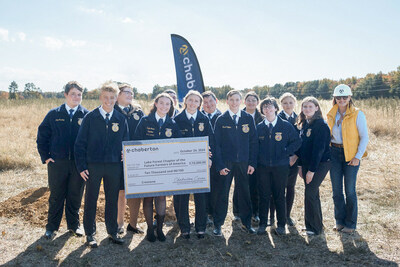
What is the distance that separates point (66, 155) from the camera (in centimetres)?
416

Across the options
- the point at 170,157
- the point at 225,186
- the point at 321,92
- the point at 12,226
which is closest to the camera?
the point at 170,157

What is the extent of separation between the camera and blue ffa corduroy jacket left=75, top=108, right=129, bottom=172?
3861mm

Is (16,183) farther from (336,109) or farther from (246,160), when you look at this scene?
(336,109)

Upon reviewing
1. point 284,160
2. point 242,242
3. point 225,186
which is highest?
point 284,160

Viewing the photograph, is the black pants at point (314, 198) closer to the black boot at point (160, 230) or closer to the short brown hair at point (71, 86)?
the black boot at point (160, 230)

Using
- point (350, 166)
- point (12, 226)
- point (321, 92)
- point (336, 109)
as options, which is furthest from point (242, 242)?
point (321, 92)

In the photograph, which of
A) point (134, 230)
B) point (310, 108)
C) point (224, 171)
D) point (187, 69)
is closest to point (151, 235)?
point (134, 230)

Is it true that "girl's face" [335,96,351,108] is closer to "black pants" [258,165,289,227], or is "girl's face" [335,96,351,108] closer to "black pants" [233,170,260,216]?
"black pants" [258,165,289,227]

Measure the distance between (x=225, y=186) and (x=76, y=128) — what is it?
91.0 inches

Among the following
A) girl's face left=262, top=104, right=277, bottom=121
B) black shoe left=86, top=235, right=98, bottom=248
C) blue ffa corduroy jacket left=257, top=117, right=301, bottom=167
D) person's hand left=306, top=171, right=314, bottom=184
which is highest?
girl's face left=262, top=104, right=277, bottom=121

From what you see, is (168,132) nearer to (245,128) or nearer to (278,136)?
(245,128)

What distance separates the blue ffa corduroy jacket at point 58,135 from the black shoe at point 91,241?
113 cm

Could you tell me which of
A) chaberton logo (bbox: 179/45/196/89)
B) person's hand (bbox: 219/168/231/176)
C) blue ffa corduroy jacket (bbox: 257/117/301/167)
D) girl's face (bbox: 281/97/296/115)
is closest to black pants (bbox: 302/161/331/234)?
blue ffa corduroy jacket (bbox: 257/117/301/167)

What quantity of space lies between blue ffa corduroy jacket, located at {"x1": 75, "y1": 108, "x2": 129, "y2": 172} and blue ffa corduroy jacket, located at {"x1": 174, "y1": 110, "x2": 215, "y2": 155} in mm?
970
